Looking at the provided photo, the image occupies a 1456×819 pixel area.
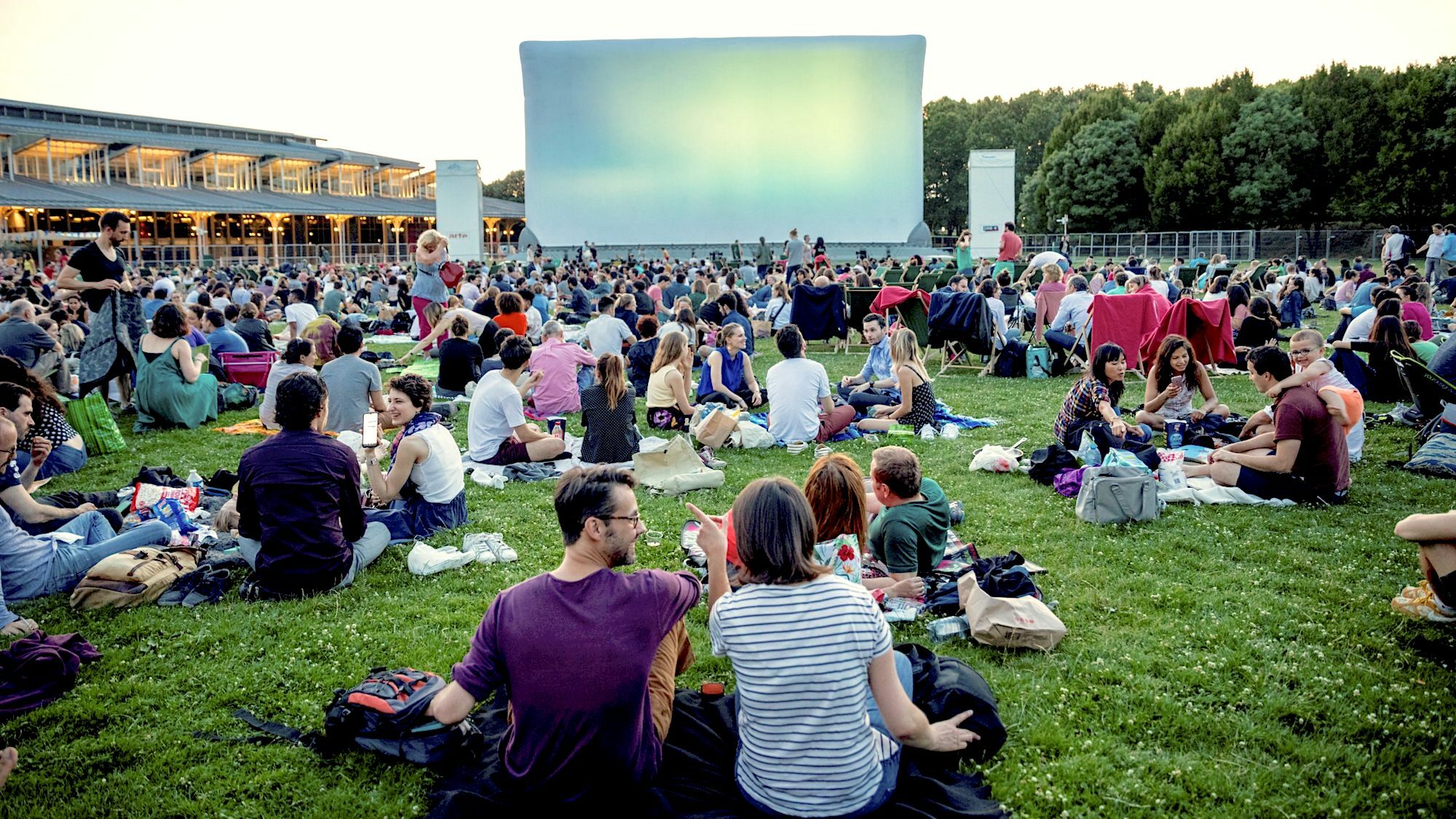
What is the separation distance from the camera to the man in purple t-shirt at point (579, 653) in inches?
105

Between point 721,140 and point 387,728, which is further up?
point 721,140

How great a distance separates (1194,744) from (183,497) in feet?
19.3

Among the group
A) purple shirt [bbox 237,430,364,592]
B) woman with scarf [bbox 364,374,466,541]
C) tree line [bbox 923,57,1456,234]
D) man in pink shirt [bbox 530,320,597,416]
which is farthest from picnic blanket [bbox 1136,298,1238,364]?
tree line [bbox 923,57,1456,234]

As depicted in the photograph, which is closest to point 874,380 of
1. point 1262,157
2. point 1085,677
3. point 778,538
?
point 1085,677

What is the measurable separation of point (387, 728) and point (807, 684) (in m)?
1.71

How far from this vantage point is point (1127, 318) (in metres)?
10.6

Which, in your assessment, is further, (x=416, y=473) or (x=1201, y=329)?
(x=1201, y=329)

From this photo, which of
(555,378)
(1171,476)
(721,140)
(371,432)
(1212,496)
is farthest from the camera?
(721,140)

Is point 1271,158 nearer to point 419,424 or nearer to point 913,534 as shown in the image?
point 913,534

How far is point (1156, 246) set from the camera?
3653 centimetres

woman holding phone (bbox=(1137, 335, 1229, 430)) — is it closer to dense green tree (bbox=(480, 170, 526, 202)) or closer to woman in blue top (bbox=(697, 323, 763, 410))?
woman in blue top (bbox=(697, 323, 763, 410))

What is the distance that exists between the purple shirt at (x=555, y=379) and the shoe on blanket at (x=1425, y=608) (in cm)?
662

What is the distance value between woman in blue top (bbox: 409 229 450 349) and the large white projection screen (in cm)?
2263

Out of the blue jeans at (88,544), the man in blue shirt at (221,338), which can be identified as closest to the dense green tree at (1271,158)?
the man in blue shirt at (221,338)
